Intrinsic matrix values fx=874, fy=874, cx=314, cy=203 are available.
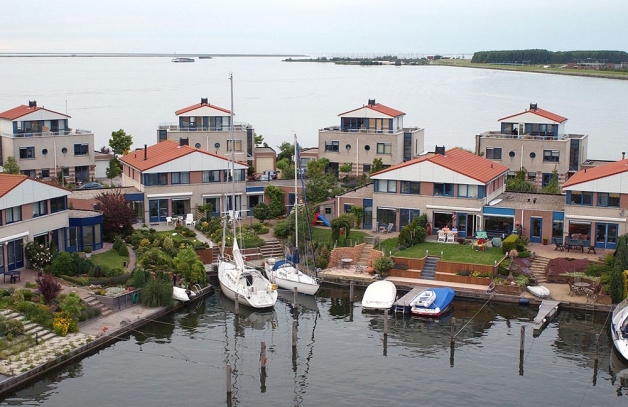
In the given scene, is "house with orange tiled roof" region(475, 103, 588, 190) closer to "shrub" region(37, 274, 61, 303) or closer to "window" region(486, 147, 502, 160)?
"window" region(486, 147, 502, 160)

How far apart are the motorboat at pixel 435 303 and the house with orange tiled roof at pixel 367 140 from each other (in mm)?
30825

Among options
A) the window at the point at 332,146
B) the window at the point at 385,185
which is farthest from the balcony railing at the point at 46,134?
the window at the point at 385,185

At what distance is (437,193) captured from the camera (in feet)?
185

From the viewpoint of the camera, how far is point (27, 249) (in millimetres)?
46188

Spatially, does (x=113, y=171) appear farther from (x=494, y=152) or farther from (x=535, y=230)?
(x=535, y=230)

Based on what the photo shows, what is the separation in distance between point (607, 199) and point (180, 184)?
91.3ft

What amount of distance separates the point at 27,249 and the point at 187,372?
1429 centimetres

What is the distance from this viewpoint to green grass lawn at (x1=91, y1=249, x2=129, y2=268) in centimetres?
4822

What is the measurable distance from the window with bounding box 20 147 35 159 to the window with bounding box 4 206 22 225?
2636 cm

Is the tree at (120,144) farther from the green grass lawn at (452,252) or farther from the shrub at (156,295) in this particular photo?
the shrub at (156,295)

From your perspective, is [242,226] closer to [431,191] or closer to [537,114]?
[431,191]

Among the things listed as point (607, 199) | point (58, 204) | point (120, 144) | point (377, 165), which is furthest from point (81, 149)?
point (607, 199)

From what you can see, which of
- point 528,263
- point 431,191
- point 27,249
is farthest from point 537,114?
point 27,249

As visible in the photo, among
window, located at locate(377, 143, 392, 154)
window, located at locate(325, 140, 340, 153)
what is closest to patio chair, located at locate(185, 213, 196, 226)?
window, located at locate(325, 140, 340, 153)
